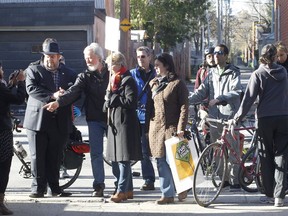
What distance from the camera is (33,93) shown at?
9617 millimetres

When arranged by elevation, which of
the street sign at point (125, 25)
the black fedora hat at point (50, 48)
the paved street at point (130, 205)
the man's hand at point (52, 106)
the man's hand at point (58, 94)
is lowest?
the paved street at point (130, 205)

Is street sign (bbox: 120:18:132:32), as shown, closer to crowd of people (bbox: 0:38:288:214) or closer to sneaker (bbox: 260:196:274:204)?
crowd of people (bbox: 0:38:288:214)

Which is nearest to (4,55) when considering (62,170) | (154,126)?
(62,170)

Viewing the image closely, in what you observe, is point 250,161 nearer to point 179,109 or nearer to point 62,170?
point 179,109

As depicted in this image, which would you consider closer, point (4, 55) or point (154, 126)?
point (154, 126)

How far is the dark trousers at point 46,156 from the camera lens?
9648 mm

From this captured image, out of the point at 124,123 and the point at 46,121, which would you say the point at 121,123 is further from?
the point at 46,121

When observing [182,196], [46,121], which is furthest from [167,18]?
[182,196]

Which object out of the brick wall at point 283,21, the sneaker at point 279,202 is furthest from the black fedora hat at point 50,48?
the brick wall at point 283,21

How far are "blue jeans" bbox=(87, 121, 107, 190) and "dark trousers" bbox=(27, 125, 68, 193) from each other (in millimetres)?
367

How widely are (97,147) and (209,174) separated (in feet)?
4.91

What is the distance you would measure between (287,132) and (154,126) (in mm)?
1638

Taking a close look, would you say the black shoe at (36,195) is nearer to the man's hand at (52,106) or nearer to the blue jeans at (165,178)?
the man's hand at (52,106)

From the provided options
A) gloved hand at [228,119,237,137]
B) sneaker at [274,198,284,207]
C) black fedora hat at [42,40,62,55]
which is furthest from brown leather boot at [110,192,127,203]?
black fedora hat at [42,40,62,55]
